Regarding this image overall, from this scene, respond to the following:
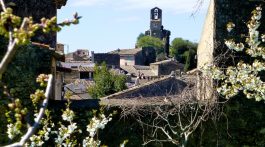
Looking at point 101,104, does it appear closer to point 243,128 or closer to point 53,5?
point 243,128

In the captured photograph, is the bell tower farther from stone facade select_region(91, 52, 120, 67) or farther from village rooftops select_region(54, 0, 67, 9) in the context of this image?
village rooftops select_region(54, 0, 67, 9)

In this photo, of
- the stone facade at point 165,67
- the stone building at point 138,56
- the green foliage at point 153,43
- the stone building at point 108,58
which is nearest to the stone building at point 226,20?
the stone facade at point 165,67

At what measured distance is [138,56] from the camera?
75.2 metres

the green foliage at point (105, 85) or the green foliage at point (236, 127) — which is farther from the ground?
the green foliage at point (105, 85)

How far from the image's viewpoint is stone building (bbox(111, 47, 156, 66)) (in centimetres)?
7444

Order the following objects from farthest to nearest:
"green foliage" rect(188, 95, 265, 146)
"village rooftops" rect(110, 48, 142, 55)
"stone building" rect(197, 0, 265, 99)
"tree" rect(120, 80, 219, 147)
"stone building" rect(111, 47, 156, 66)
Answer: "village rooftops" rect(110, 48, 142, 55), "stone building" rect(111, 47, 156, 66), "stone building" rect(197, 0, 265, 99), "green foliage" rect(188, 95, 265, 146), "tree" rect(120, 80, 219, 147)

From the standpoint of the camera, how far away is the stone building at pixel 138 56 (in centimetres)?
7444

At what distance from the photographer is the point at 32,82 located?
945 centimetres

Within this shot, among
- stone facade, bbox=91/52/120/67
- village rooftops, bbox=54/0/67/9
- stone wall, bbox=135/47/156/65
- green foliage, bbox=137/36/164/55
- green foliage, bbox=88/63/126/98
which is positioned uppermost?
green foliage, bbox=137/36/164/55

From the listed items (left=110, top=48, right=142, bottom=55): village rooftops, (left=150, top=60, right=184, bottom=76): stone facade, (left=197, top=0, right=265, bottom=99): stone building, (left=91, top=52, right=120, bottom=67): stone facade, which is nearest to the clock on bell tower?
(left=110, top=48, right=142, bottom=55): village rooftops

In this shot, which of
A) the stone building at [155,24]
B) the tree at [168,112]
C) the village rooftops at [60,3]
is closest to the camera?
the tree at [168,112]

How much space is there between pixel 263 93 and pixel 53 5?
7.73 metres

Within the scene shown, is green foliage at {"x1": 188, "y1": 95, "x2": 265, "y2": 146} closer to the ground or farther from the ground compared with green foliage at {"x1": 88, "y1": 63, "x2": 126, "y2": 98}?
closer to the ground

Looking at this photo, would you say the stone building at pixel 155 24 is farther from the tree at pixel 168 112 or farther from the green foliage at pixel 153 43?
the tree at pixel 168 112
